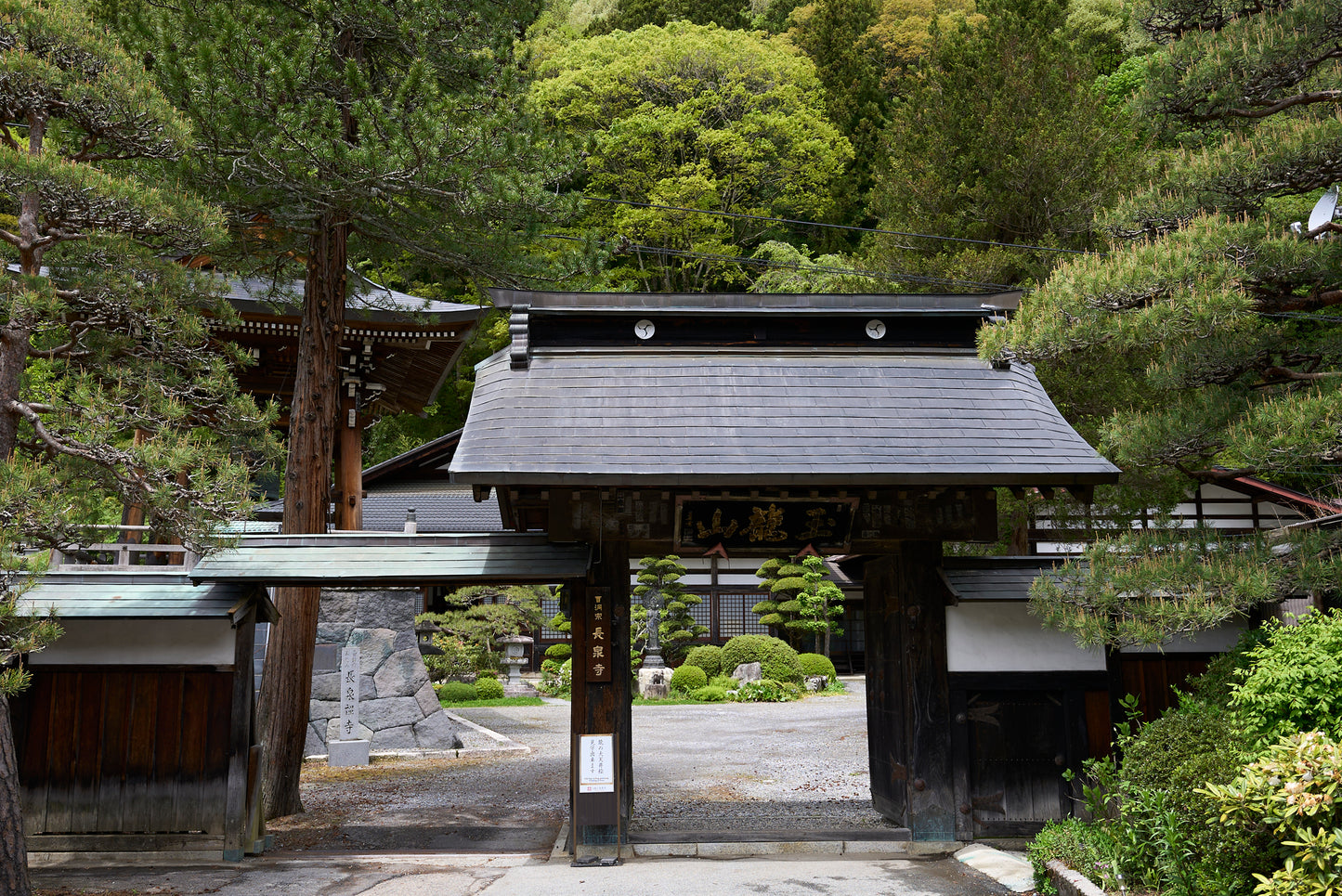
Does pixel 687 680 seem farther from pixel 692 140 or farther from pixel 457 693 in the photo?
pixel 692 140

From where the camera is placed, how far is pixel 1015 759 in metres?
8.90

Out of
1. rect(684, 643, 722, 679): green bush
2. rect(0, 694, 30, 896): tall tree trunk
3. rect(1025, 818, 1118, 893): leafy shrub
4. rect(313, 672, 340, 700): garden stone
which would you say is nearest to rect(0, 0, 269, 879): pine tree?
rect(0, 694, 30, 896): tall tree trunk

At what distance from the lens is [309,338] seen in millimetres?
11102

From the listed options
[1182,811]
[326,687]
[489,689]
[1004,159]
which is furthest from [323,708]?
[1004,159]

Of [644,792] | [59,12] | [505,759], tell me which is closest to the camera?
[59,12]

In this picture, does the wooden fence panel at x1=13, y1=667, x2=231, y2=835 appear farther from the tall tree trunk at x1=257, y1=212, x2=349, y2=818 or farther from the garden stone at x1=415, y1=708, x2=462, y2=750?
the garden stone at x1=415, y1=708, x2=462, y2=750

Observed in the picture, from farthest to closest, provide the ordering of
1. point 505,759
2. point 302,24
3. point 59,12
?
point 505,759 < point 302,24 < point 59,12

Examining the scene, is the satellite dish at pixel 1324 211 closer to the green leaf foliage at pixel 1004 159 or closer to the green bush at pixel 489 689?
the green leaf foliage at pixel 1004 159

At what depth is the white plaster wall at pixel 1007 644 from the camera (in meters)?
8.98

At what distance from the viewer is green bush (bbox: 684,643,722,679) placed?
81.1 feet

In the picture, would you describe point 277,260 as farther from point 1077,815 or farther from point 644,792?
point 1077,815

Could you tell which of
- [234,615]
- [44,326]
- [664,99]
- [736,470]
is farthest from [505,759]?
[664,99]

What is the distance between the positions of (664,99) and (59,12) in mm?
24765

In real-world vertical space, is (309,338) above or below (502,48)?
below
